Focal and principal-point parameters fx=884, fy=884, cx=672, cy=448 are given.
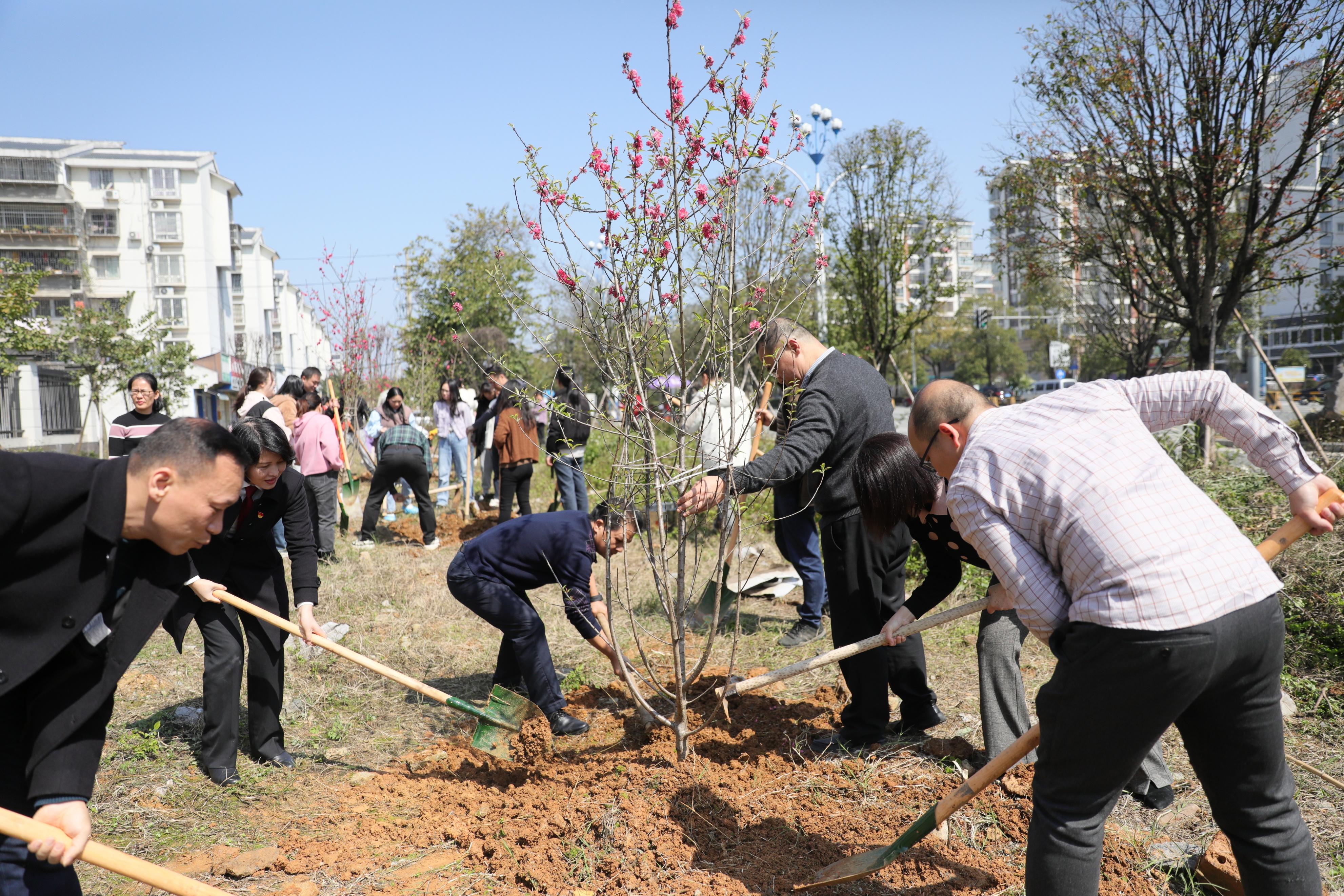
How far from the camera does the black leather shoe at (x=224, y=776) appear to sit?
369cm

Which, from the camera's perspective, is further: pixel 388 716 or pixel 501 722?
pixel 388 716

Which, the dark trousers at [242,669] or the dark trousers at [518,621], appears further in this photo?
the dark trousers at [518,621]

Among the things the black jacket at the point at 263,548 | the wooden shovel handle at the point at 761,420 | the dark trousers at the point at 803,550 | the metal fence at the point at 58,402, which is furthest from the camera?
the metal fence at the point at 58,402

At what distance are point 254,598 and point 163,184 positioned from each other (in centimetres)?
6419

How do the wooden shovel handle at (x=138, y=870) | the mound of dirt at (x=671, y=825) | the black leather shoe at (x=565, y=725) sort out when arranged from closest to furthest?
the wooden shovel handle at (x=138, y=870)
the mound of dirt at (x=671, y=825)
the black leather shoe at (x=565, y=725)

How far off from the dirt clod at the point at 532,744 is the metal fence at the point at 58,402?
2621cm

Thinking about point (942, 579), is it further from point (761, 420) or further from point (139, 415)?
point (139, 415)

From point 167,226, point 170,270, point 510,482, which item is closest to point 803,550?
point 510,482

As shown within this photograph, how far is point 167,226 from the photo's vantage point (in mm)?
57750

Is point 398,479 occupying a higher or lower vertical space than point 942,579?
higher

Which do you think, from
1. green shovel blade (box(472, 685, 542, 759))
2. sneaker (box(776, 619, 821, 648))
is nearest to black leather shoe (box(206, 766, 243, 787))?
green shovel blade (box(472, 685, 542, 759))

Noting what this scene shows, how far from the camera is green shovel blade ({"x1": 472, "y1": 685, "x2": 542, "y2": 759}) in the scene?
3695 mm

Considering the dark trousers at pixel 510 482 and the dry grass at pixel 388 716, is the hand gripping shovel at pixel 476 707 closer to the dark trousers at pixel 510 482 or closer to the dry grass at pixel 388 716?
the dry grass at pixel 388 716

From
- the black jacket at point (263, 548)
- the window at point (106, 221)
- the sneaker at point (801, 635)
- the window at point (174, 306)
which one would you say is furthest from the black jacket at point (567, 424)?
the window at point (106, 221)
